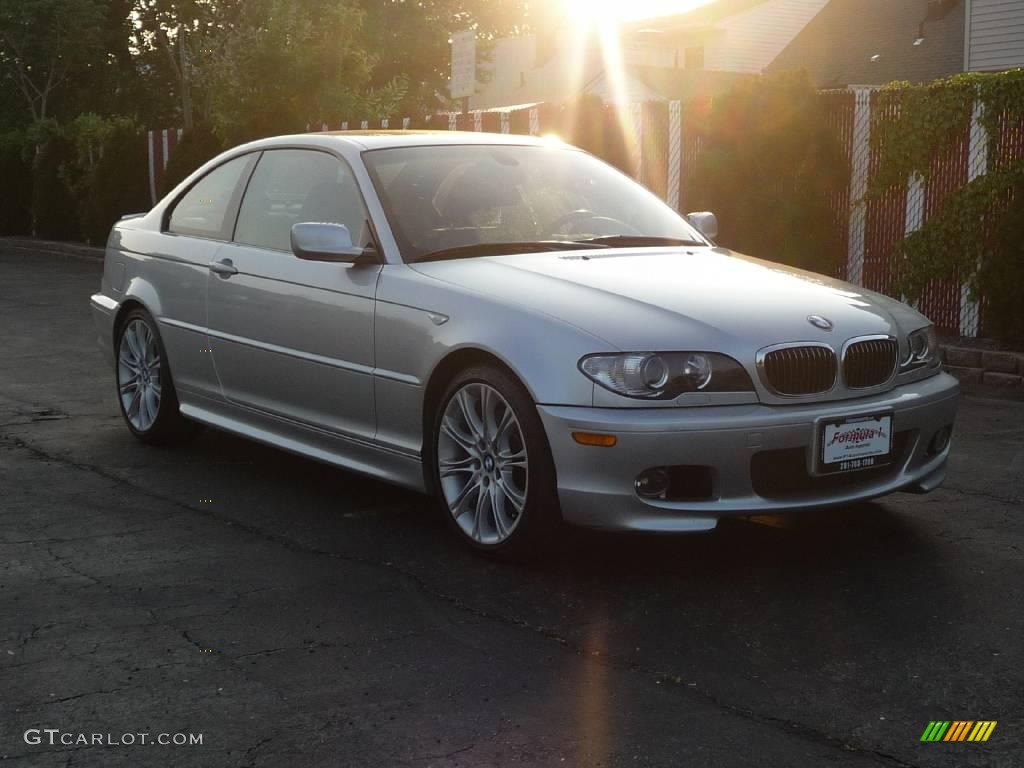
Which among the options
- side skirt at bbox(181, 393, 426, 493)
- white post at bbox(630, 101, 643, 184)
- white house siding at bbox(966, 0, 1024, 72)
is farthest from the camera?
white house siding at bbox(966, 0, 1024, 72)

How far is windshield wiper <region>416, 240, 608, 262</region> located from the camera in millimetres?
5766

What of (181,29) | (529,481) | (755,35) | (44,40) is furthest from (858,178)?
(755,35)

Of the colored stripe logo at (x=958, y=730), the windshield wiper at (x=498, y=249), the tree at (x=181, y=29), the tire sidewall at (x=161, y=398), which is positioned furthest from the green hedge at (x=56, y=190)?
the colored stripe logo at (x=958, y=730)

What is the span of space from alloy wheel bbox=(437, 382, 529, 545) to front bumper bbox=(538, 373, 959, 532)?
0.78 ft

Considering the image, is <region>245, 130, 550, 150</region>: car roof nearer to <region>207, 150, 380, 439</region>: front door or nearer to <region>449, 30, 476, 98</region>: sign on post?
<region>207, 150, 380, 439</region>: front door

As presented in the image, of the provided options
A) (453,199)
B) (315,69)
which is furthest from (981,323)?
(315,69)

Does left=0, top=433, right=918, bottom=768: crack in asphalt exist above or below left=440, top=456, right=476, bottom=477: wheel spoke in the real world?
below

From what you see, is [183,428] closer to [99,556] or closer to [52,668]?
[99,556]

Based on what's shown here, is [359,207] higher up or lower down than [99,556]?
higher up

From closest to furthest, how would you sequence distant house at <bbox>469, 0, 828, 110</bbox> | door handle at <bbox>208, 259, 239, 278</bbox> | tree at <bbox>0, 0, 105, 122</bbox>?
1. door handle at <bbox>208, 259, 239, 278</bbox>
2. tree at <bbox>0, 0, 105, 122</bbox>
3. distant house at <bbox>469, 0, 828, 110</bbox>

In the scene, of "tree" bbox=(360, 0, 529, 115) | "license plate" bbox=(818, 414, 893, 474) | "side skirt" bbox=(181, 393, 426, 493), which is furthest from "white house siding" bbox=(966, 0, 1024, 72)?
"tree" bbox=(360, 0, 529, 115)

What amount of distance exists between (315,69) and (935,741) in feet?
66.5

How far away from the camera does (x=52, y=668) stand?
4.14 metres

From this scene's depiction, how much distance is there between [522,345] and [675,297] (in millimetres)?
602
